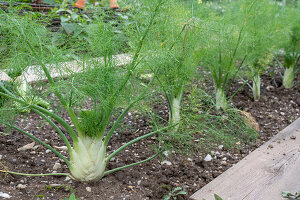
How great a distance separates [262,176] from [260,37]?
1409mm

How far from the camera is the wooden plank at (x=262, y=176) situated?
1.83 metres

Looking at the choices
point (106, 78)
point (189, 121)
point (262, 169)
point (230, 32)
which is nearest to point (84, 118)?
point (106, 78)

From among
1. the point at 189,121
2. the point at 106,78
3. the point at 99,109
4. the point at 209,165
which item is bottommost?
the point at 209,165

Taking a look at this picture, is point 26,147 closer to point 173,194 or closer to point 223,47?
point 173,194

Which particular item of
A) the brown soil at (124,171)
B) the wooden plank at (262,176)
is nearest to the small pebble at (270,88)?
the brown soil at (124,171)

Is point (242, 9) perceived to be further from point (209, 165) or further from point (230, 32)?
point (209, 165)

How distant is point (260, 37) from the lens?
9.77ft

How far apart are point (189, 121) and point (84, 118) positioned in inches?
24.3

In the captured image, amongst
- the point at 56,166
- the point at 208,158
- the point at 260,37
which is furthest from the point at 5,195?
the point at 260,37

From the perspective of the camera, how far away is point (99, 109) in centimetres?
186

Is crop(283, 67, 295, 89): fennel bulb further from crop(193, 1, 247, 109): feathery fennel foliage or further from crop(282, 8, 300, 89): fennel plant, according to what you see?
crop(193, 1, 247, 109): feathery fennel foliage

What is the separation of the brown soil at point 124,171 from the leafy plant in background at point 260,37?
0.51 m

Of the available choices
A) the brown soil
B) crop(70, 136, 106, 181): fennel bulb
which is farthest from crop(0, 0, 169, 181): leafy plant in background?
the brown soil

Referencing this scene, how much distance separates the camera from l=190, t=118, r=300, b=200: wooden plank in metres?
1.83
